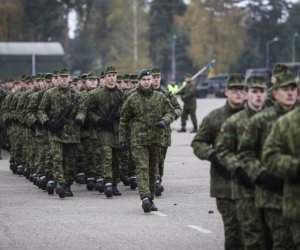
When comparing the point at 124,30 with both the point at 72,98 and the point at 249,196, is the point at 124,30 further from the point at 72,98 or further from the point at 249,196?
the point at 249,196

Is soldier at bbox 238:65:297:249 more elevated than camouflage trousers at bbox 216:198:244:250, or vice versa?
soldier at bbox 238:65:297:249

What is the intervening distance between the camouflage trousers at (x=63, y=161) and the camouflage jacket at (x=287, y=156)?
10032 mm

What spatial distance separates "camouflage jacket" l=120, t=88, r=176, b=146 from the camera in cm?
1495

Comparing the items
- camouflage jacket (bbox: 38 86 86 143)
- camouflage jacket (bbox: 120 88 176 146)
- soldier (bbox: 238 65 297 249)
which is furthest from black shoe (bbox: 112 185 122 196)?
soldier (bbox: 238 65 297 249)

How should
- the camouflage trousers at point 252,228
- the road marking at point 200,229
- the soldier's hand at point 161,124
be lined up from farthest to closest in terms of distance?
the soldier's hand at point 161,124 < the road marking at point 200,229 < the camouflage trousers at point 252,228

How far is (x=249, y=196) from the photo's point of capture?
8.66 metres

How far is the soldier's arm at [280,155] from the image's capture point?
732 centimetres

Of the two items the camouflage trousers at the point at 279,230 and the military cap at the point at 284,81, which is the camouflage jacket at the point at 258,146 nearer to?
the camouflage trousers at the point at 279,230

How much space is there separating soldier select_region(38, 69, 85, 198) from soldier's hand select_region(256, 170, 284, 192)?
30.9 feet

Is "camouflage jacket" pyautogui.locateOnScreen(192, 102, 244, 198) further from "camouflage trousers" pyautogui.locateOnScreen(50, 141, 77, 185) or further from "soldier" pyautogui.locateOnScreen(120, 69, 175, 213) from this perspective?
"camouflage trousers" pyautogui.locateOnScreen(50, 141, 77, 185)

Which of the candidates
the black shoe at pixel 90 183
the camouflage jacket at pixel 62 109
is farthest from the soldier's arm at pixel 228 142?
the black shoe at pixel 90 183

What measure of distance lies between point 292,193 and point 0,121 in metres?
20.9

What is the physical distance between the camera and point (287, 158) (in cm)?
734

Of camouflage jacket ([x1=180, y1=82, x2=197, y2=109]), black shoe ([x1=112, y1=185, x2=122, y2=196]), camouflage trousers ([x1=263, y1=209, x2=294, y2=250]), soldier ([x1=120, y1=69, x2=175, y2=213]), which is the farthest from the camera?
camouflage jacket ([x1=180, y1=82, x2=197, y2=109])
